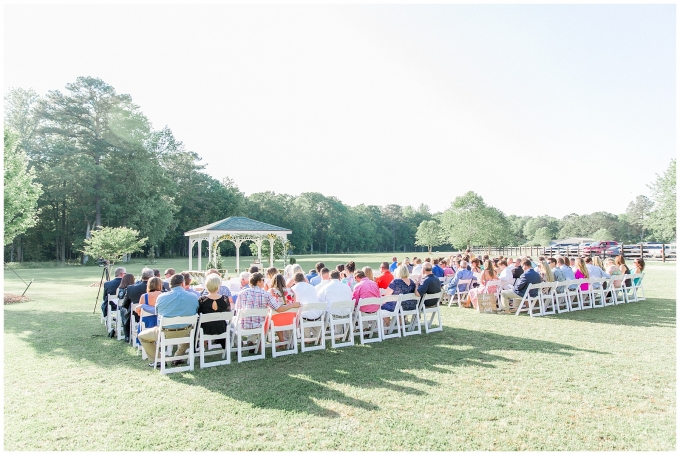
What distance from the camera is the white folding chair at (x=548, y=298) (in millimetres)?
10203

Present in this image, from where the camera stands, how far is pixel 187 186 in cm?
5706

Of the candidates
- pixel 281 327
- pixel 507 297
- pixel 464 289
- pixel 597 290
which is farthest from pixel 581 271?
pixel 281 327

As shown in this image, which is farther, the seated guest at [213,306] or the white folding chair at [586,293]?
the white folding chair at [586,293]

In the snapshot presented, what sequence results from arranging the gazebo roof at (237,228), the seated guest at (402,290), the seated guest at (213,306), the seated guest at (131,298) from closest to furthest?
the seated guest at (213,306) < the seated guest at (131,298) < the seated guest at (402,290) < the gazebo roof at (237,228)

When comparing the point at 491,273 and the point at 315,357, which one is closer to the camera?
the point at 315,357

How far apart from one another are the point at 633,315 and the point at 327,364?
26.8 feet

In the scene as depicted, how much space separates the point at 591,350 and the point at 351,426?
4859 millimetres

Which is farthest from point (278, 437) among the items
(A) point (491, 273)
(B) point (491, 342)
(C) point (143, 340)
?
(A) point (491, 273)

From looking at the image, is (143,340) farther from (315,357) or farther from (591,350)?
(591,350)

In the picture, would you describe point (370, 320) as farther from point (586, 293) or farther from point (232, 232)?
point (232, 232)

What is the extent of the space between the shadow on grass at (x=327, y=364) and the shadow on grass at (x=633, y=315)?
310cm

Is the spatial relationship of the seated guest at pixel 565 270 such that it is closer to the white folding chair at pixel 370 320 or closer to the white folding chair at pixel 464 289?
the white folding chair at pixel 464 289

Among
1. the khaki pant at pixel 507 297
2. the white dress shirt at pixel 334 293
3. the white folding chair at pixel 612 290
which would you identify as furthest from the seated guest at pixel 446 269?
the white dress shirt at pixel 334 293

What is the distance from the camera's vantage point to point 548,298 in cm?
1076
